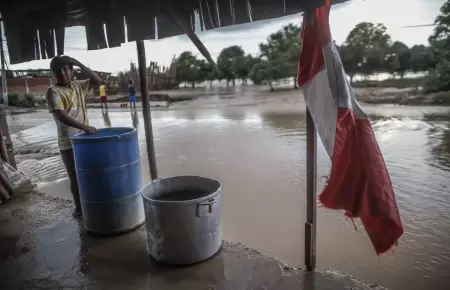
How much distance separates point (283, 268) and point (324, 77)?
1523mm

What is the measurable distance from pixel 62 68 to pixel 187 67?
107 feet

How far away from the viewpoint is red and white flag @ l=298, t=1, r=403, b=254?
2000 mm

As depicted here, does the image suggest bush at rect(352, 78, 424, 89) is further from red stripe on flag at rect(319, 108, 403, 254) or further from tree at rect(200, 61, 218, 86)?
red stripe on flag at rect(319, 108, 403, 254)

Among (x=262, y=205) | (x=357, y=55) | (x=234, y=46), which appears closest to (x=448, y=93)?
(x=357, y=55)

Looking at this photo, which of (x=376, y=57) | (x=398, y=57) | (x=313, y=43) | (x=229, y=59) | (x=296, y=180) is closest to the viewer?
(x=313, y=43)

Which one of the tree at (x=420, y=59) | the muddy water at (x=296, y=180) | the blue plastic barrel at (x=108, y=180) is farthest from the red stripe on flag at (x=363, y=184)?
the tree at (x=420, y=59)

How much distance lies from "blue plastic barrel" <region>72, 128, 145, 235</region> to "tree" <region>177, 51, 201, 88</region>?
3229cm

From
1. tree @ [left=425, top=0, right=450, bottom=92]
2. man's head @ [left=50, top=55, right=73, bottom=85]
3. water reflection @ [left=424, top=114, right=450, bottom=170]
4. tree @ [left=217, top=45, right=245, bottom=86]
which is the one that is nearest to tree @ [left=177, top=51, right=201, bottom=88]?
tree @ [left=217, top=45, right=245, bottom=86]

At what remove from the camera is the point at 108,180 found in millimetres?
3266

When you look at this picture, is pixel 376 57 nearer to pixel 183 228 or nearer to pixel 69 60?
pixel 69 60

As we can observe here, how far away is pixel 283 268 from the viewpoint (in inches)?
109

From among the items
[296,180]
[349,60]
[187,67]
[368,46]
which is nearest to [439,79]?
[368,46]

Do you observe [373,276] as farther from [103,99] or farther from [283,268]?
[103,99]

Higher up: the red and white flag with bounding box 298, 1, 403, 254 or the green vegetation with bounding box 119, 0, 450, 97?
the green vegetation with bounding box 119, 0, 450, 97
